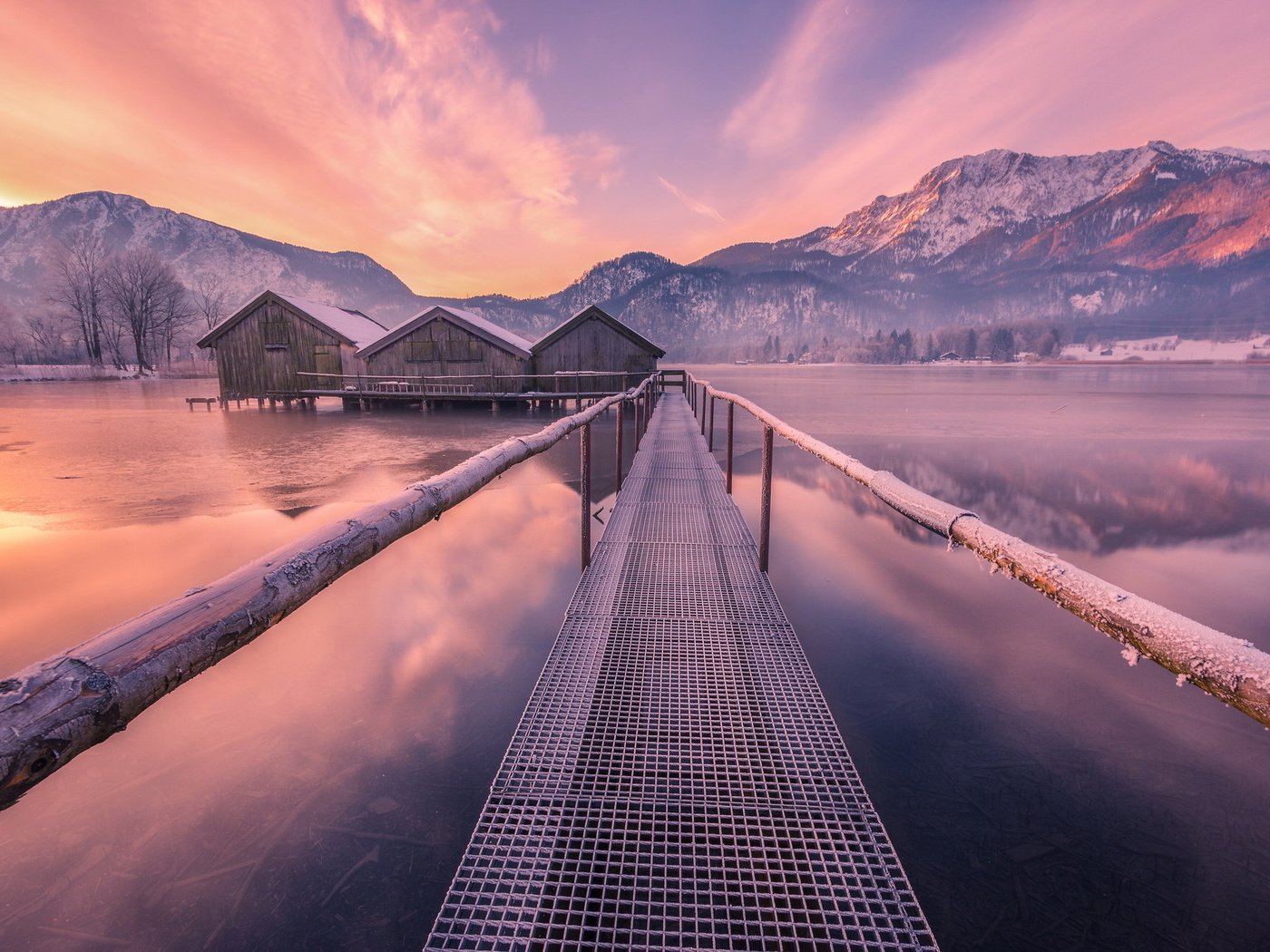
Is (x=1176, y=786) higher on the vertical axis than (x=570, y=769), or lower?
lower

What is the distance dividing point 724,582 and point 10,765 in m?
4.51

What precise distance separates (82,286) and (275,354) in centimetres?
5122

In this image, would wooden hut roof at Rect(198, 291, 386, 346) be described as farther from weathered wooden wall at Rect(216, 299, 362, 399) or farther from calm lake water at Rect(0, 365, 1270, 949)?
calm lake water at Rect(0, 365, 1270, 949)

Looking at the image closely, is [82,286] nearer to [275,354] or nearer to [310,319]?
[275,354]

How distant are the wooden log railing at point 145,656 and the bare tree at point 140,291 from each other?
7265 cm

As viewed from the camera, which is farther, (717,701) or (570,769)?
(717,701)

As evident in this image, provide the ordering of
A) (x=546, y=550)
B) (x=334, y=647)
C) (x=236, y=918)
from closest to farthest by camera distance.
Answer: (x=236, y=918), (x=334, y=647), (x=546, y=550)

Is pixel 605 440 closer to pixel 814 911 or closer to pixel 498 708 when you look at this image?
pixel 498 708

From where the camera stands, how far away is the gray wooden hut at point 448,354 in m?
27.2

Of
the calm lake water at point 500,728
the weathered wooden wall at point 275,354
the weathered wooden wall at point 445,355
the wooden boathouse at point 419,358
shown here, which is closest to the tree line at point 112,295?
the weathered wooden wall at point 275,354

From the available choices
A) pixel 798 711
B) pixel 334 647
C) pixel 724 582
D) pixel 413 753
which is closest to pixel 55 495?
pixel 334 647

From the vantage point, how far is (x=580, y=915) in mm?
2156

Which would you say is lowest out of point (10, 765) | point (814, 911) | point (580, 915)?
point (580, 915)

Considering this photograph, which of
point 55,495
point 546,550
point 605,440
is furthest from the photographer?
point 605,440
